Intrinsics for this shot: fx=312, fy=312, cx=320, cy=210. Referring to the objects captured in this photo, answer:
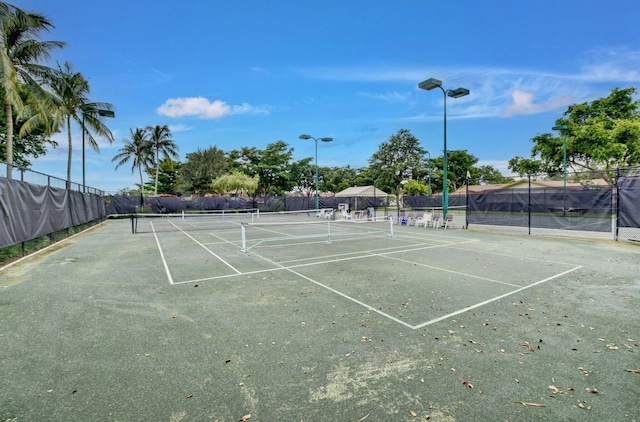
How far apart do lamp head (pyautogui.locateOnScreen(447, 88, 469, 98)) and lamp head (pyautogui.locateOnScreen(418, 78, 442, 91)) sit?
0.92 metres

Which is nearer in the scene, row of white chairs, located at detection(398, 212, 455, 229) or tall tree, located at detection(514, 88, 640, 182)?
row of white chairs, located at detection(398, 212, 455, 229)

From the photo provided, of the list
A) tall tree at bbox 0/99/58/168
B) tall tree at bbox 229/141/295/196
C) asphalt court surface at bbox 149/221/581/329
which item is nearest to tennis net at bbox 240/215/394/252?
asphalt court surface at bbox 149/221/581/329

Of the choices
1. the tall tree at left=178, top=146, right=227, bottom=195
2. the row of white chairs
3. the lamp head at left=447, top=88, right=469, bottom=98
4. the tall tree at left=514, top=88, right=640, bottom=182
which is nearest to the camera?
the lamp head at left=447, top=88, right=469, bottom=98

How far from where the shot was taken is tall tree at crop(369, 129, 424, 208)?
2601 inches

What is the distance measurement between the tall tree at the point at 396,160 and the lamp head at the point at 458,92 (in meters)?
49.9

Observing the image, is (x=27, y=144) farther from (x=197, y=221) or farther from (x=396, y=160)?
(x=396, y=160)

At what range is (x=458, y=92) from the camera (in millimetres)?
15625

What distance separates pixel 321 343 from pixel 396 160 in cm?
6958

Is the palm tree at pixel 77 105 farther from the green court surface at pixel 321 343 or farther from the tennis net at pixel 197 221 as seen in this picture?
the green court surface at pixel 321 343

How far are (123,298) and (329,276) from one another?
3965 mm

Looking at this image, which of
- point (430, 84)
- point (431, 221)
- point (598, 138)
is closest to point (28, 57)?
point (430, 84)

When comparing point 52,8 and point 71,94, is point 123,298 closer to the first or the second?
point 52,8

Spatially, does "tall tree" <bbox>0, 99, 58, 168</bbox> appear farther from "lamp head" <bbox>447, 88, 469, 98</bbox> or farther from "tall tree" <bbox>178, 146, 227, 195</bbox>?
"lamp head" <bbox>447, 88, 469, 98</bbox>

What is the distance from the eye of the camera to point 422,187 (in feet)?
178
